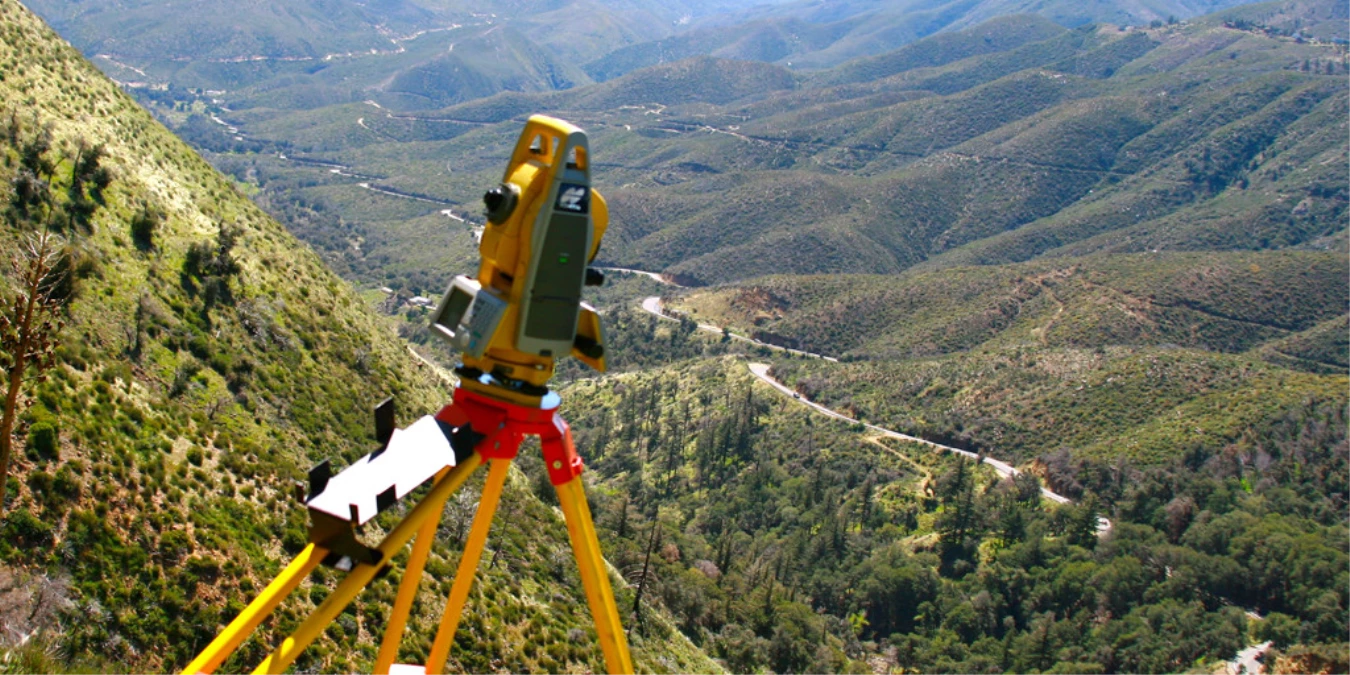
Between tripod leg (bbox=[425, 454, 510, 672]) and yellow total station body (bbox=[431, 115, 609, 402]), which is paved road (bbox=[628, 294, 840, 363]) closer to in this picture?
tripod leg (bbox=[425, 454, 510, 672])

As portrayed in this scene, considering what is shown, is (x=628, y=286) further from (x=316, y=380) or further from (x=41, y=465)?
(x=41, y=465)

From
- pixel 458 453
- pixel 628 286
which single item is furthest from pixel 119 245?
pixel 628 286

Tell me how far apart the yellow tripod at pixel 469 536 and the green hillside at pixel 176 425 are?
9.01 ft

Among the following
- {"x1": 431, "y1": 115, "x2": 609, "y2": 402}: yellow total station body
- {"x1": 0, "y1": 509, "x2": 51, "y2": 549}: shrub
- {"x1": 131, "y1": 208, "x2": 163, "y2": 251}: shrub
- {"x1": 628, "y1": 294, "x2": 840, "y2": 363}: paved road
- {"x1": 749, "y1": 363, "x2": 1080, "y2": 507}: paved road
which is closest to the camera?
{"x1": 431, "y1": 115, "x2": 609, "y2": 402}: yellow total station body

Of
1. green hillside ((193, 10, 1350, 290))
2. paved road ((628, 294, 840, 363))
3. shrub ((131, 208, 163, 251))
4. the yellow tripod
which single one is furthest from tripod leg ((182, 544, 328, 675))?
green hillside ((193, 10, 1350, 290))

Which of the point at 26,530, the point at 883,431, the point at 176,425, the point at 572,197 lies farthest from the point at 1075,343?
the point at 572,197

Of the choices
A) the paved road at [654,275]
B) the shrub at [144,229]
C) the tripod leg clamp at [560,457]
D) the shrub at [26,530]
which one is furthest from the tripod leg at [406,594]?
the paved road at [654,275]

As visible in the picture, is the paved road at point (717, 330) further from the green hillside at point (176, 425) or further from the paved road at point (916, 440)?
the green hillside at point (176, 425)

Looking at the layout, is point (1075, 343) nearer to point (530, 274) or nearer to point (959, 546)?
point (959, 546)

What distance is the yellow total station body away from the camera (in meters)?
4.57

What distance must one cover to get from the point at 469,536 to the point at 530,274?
1383 millimetres

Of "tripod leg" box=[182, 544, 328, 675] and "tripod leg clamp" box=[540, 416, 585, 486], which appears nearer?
"tripod leg" box=[182, 544, 328, 675]

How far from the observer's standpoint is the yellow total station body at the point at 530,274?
15.0 ft

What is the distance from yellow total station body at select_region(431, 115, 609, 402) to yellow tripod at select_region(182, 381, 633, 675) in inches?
6.0
